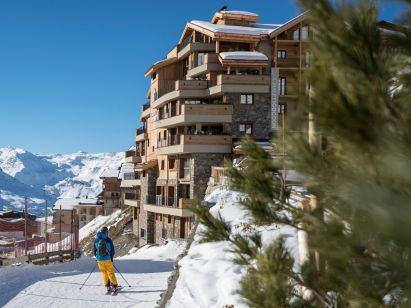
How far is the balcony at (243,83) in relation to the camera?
30594 mm

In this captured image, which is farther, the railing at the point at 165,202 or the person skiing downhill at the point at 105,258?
the railing at the point at 165,202

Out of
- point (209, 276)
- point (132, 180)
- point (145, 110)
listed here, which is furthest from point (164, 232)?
point (209, 276)

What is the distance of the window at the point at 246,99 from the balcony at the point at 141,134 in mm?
14891

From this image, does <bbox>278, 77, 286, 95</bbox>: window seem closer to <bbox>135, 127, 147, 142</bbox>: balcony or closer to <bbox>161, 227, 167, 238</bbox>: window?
<bbox>161, 227, 167, 238</bbox>: window

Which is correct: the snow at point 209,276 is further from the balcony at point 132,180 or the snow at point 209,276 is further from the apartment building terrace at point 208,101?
the balcony at point 132,180

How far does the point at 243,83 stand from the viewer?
30.7 m

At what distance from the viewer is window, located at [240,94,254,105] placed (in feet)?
101

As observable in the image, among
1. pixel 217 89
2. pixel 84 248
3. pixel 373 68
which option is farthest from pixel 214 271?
pixel 84 248

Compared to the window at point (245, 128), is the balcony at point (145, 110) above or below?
above

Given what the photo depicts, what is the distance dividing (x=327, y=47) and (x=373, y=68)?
0.29 metres

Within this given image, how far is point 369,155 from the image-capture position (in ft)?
9.14

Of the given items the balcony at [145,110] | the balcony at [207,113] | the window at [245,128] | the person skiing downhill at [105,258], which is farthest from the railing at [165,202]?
the person skiing downhill at [105,258]

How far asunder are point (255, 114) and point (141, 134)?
1636 cm

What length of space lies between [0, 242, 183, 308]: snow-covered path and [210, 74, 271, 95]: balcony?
43.0 feet
